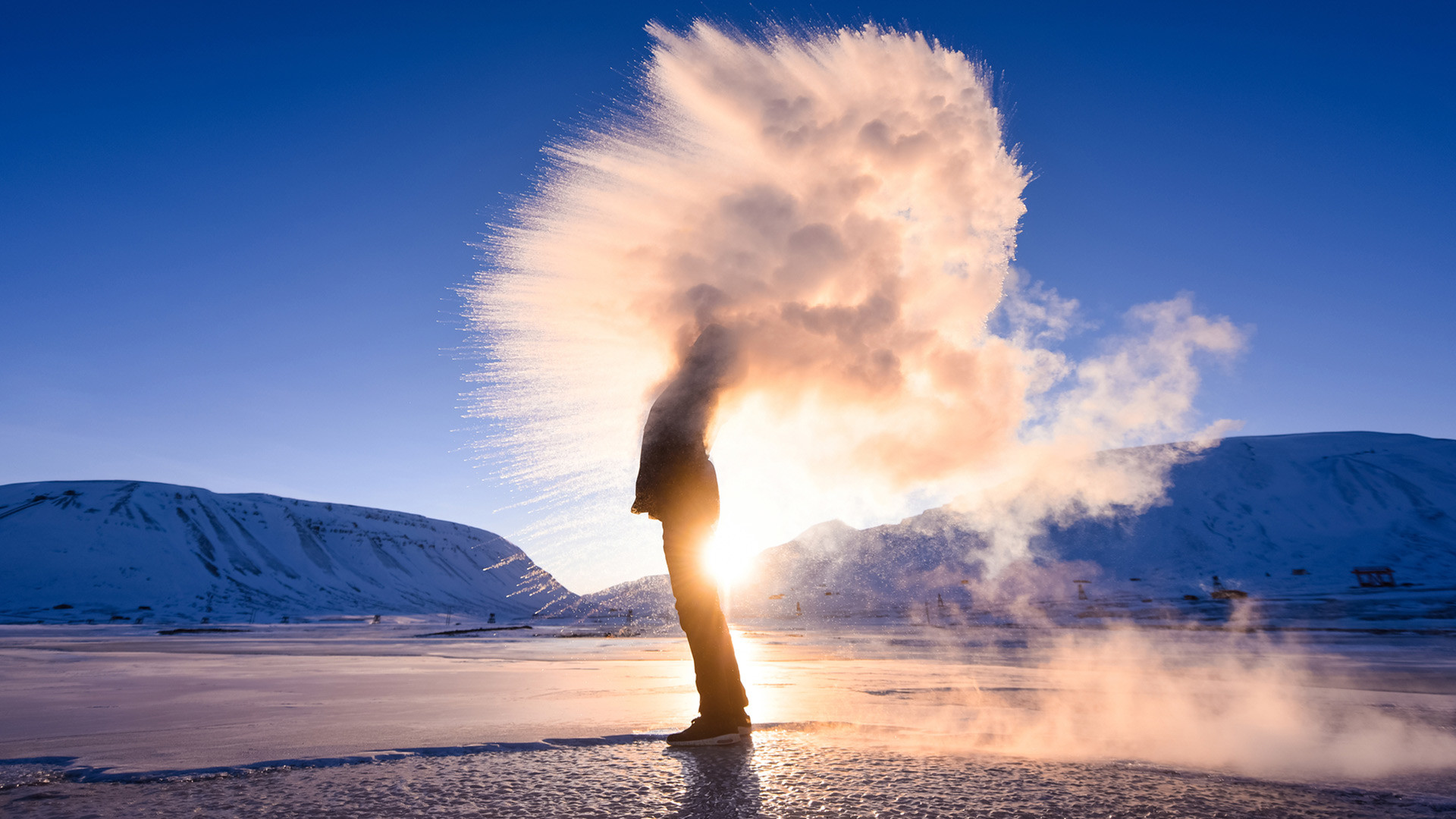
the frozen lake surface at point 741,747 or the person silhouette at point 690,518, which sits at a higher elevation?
the person silhouette at point 690,518

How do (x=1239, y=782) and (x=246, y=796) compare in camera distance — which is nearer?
(x=246, y=796)

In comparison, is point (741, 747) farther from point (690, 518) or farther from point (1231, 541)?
point (1231, 541)

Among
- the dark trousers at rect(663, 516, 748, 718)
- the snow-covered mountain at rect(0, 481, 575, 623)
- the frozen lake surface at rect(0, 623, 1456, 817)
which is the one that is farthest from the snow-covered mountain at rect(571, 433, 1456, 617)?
the dark trousers at rect(663, 516, 748, 718)

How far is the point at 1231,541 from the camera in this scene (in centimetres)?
13712

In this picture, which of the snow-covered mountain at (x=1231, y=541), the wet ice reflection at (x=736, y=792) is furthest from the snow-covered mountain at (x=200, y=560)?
the wet ice reflection at (x=736, y=792)

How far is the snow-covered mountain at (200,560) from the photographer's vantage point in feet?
371

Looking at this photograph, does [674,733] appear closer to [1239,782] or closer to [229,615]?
[1239,782]

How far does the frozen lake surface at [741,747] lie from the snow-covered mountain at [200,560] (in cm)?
10902

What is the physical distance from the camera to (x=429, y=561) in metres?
195

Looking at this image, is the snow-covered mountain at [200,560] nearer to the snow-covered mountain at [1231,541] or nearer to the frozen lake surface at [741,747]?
the snow-covered mountain at [1231,541]

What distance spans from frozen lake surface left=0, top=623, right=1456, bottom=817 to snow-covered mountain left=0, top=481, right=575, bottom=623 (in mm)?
109021

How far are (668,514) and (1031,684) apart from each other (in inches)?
392

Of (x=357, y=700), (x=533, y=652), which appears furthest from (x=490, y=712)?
(x=533, y=652)

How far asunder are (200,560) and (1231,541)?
214240mm
